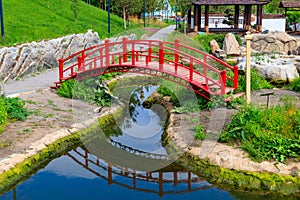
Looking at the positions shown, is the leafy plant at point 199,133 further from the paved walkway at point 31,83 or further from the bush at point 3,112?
the paved walkway at point 31,83

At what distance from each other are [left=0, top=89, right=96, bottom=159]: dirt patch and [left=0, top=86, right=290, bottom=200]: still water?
0.86 meters

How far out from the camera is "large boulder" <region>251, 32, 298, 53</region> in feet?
92.9

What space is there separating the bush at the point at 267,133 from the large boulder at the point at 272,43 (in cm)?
1777

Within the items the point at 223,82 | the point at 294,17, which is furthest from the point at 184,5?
the point at 223,82

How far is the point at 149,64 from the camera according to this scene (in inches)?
575

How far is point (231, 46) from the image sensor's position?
27812 mm

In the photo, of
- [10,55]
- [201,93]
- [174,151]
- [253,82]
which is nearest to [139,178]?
[174,151]

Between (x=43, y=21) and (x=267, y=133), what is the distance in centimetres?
2004

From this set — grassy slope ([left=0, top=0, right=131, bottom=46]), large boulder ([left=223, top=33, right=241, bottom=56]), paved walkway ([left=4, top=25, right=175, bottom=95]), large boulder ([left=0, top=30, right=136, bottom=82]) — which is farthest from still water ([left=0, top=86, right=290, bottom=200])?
large boulder ([left=223, top=33, right=241, bottom=56])

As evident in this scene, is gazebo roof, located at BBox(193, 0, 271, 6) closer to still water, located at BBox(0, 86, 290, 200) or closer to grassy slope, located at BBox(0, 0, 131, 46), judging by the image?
grassy slope, located at BBox(0, 0, 131, 46)

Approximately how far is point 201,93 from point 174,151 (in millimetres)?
2595

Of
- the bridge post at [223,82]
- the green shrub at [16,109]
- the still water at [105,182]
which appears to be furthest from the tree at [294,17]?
the green shrub at [16,109]

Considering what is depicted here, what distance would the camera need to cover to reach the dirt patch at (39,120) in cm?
1085

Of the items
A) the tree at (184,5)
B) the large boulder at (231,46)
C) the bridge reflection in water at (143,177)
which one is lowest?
the bridge reflection in water at (143,177)
